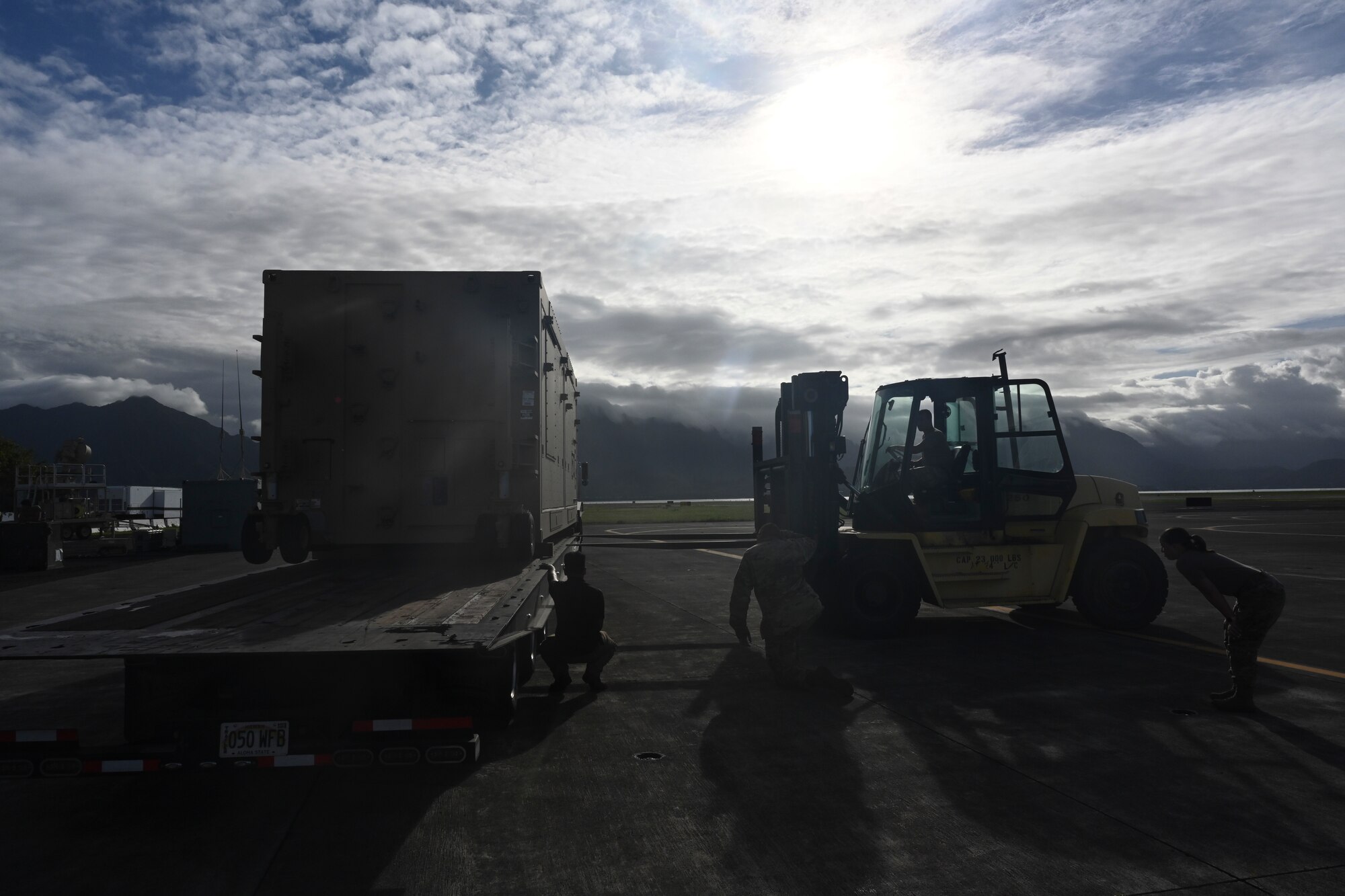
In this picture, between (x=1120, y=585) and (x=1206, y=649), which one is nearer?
(x=1206, y=649)

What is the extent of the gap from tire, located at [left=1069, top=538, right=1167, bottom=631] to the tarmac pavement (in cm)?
219

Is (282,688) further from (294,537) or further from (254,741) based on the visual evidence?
(294,537)

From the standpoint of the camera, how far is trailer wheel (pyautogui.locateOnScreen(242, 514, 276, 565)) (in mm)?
8445

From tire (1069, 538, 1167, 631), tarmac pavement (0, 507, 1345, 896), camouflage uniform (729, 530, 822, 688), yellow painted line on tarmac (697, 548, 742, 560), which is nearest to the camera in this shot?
tarmac pavement (0, 507, 1345, 896)

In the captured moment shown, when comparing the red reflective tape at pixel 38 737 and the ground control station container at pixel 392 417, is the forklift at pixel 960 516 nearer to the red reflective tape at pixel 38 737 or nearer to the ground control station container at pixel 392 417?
the ground control station container at pixel 392 417

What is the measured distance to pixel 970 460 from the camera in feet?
36.4

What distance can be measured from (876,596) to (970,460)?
205 centimetres

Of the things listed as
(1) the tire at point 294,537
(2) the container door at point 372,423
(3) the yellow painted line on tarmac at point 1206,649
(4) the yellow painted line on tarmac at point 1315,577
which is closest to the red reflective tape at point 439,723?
(2) the container door at point 372,423

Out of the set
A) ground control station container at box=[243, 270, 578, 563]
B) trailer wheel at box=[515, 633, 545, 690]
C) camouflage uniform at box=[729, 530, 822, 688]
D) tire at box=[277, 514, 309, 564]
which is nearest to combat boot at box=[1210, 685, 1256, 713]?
camouflage uniform at box=[729, 530, 822, 688]

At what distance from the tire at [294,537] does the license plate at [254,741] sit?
408 cm

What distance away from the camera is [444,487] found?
8.66 meters

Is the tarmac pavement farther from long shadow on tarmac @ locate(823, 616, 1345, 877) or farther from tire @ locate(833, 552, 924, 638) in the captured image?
tire @ locate(833, 552, 924, 638)

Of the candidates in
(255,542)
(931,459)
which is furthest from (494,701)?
(931,459)

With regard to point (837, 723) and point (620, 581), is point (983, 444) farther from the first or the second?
point (620, 581)
